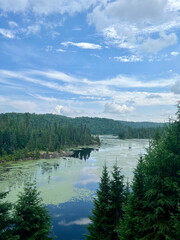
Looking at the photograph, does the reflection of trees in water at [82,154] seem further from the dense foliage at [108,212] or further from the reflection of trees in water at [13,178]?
the dense foliage at [108,212]

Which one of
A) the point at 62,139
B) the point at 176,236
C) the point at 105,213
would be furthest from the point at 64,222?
the point at 62,139

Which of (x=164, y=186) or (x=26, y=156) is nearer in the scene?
(x=164, y=186)

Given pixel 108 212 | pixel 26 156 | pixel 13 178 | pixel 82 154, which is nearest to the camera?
pixel 108 212

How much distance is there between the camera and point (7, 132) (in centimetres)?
8081

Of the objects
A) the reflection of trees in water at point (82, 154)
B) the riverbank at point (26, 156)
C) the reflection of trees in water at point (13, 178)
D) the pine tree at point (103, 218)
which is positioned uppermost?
the pine tree at point (103, 218)

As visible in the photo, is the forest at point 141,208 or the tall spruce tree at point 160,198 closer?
the tall spruce tree at point 160,198

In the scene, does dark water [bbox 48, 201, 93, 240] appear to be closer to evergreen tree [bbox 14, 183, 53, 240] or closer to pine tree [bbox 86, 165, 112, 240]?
pine tree [bbox 86, 165, 112, 240]

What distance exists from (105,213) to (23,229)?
6289 mm

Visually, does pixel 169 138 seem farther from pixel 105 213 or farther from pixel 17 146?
pixel 17 146

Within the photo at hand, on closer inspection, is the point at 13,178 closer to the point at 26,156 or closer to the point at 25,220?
the point at 26,156

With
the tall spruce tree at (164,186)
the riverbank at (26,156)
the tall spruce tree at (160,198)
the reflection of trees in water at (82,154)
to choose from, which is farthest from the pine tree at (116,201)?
the reflection of trees in water at (82,154)

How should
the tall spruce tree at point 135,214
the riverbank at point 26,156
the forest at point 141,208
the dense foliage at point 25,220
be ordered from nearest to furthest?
the forest at point 141,208, the tall spruce tree at point 135,214, the dense foliage at point 25,220, the riverbank at point 26,156

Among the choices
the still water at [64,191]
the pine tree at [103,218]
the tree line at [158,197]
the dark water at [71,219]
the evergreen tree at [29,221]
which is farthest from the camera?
the still water at [64,191]

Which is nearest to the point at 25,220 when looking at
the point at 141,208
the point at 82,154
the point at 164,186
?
the point at 141,208
